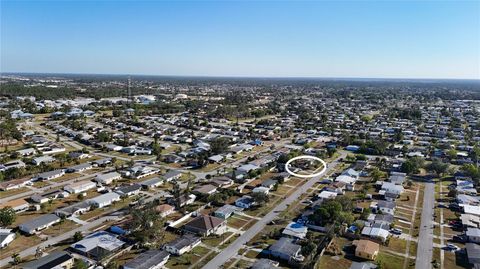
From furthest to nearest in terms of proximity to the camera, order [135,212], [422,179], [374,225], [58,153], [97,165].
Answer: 1. [58,153]
2. [97,165]
3. [422,179]
4. [374,225]
5. [135,212]

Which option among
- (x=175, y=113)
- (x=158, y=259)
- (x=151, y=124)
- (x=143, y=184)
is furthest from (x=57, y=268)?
(x=175, y=113)

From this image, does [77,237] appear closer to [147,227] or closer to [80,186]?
[147,227]

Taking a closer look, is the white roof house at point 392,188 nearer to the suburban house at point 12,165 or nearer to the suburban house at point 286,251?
the suburban house at point 286,251

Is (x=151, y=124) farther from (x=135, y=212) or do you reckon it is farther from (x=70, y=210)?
(x=135, y=212)

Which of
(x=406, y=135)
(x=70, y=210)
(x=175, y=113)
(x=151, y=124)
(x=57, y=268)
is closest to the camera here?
(x=57, y=268)

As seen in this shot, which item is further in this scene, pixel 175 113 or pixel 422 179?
pixel 175 113

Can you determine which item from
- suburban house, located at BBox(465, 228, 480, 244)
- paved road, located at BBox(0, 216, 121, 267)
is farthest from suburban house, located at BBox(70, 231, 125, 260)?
suburban house, located at BBox(465, 228, 480, 244)
